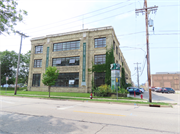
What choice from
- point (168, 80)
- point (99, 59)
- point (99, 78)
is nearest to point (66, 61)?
point (99, 59)

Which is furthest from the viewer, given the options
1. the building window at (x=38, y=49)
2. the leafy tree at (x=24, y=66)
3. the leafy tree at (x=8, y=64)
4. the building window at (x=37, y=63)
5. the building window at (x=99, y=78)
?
the leafy tree at (x=24, y=66)

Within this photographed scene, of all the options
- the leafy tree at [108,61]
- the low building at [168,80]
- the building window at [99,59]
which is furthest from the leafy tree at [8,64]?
the low building at [168,80]

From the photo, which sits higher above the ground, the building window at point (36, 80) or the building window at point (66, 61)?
the building window at point (66, 61)

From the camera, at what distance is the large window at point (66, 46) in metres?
27.6

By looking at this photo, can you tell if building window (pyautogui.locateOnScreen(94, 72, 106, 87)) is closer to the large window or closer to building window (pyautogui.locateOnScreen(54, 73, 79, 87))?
building window (pyautogui.locateOnScreen(54, 73, 79, 87))

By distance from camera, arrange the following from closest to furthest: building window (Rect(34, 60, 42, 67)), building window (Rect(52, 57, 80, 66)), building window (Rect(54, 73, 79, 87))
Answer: building window (Rect(54, 73, 79, 87)) < building window (Rect(52, 57, 80, 66)) < building window (Rect(34, 60, 42, 67))

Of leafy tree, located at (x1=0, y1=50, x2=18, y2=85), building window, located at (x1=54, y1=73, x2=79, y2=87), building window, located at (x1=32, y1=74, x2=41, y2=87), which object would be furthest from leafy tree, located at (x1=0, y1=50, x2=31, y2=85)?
building window, located at (x1=54, y1=73, x2=79, y2=87)

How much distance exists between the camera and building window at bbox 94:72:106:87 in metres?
24.5

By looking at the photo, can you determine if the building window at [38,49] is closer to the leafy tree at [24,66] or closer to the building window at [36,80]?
the building window at [36,80]

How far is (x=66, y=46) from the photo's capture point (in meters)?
28.7

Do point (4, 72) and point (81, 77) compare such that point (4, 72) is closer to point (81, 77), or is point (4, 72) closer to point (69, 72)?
→ point (69, 72)

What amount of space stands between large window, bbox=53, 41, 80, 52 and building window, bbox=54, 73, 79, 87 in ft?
19.7

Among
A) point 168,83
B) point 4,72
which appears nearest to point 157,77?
point 168,83

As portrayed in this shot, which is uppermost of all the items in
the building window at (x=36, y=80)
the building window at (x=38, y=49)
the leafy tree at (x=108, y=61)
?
the building window at (x=38, y=49)
